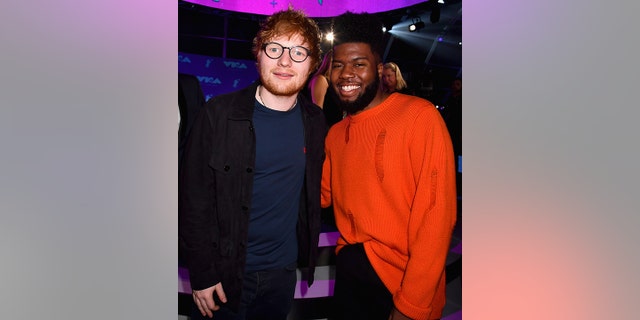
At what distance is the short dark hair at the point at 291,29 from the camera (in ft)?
6.02

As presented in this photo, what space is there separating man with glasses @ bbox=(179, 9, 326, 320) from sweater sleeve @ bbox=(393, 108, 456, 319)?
0.45 meters

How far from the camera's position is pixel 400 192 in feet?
5.70

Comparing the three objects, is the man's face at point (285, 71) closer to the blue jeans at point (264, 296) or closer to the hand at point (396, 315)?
the blue jeans at point (264, 296)

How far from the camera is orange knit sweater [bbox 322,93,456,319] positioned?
165 centimetres

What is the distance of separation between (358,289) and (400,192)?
1.50 feet

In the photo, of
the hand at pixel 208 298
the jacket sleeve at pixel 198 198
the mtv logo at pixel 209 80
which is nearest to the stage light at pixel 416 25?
the mtv logo at pixel 209 80

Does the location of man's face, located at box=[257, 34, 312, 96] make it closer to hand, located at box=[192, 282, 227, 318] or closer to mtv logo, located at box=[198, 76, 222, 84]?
mtv logo, located at box=[198, 76, 222, 84]

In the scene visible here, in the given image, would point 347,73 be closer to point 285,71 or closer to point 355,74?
point 355,74

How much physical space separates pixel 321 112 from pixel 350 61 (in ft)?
0.85

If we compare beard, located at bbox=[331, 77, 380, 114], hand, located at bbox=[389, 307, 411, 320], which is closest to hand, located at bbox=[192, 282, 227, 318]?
hand, located at bbox=[389, 307, 411, 320]

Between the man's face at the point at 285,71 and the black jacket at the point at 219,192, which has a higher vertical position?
the man's face at the point at 285,71

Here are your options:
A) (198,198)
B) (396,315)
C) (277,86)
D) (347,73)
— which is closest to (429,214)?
(396,315)

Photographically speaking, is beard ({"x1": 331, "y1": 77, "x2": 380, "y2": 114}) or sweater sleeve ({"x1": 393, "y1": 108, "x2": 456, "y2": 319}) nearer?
sweater sleeve ({"x1": 393, "y1": 108, "x2": 456, "y2": 319})

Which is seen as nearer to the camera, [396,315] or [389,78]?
[396,315]
